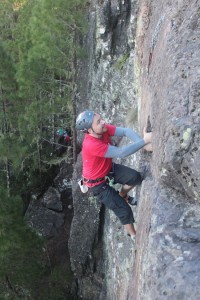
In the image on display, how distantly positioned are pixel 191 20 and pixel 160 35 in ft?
4.38

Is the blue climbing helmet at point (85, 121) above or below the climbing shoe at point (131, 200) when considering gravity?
above

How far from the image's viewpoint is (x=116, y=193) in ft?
22.9

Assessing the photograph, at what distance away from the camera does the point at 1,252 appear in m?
13.0

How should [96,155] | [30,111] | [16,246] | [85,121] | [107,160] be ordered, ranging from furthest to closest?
[30,111] → [16,246] → [107,160] → [96,155] → [85,121]

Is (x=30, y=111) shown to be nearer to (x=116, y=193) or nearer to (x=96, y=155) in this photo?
(x=116, y=193)

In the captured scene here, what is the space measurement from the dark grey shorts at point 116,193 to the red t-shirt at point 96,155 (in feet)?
0.52

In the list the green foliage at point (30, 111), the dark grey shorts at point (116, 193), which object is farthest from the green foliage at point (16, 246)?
the dark grey shorts at point (116, 193)

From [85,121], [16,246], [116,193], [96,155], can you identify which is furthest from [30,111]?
[85,121]

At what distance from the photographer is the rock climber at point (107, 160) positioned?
5652mm

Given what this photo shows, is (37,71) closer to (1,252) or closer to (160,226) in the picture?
(1,252)

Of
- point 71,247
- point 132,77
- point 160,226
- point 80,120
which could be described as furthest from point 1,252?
point 160,226

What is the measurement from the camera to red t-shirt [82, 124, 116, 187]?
5.76 m

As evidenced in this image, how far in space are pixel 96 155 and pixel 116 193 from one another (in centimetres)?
141

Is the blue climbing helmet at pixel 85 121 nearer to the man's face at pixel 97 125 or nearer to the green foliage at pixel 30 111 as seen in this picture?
the man's face at pixel 97 125
